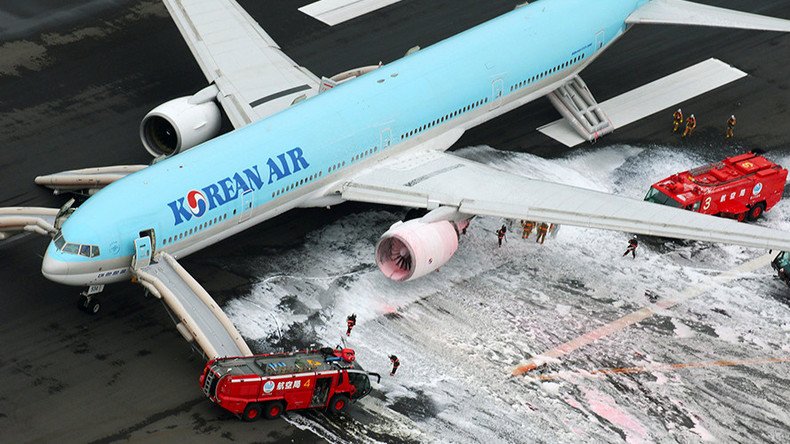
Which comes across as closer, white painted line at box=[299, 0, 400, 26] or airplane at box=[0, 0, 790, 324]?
airplane at box=[0, 0, 790, 324]

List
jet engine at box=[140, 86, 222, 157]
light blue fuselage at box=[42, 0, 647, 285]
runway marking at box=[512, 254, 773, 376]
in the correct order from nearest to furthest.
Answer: light blue fuselage at box=[42, 0, 647, 285] → runway marking at box=[512, 254, 773, 376] → jet engine at box=[140, 86, 222, 157]

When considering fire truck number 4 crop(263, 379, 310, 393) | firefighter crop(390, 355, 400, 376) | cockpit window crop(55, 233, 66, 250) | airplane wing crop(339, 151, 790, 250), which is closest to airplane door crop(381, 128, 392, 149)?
airplane wing crop(339, 151, 790, 250)

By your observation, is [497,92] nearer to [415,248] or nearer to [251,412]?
[415,248]

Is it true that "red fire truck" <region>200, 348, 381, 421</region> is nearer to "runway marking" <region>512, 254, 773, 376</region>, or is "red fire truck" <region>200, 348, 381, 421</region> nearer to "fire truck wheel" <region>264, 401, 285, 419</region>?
"fire truck wheel" <region>264, 401, 285, 419</region>

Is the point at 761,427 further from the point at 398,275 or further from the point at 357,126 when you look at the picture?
the point at 357,126

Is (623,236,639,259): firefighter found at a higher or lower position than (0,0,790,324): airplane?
lower

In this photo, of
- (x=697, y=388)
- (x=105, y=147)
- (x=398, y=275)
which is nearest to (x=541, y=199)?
(x=398, y=275)

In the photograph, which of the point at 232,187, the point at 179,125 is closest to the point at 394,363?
the point at 232,187

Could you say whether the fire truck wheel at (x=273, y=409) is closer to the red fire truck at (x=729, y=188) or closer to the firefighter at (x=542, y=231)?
the firefighter at (x=542, y=231)
